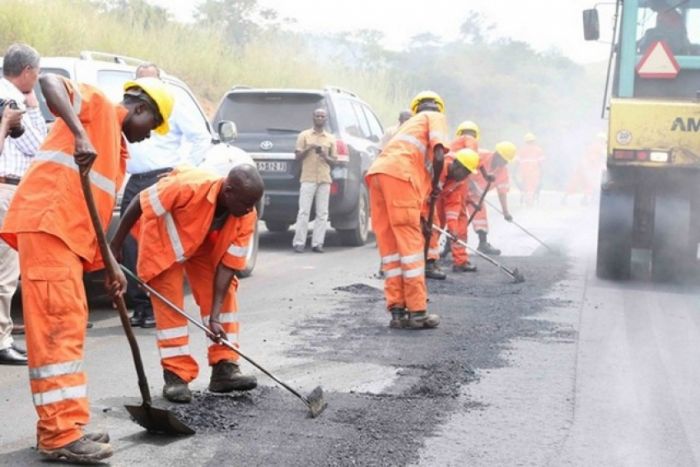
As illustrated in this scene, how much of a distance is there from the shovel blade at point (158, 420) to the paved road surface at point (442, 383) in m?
0.05

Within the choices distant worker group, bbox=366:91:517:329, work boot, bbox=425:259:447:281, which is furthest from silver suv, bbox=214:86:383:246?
distant worker group, bbox=366:91:517:329

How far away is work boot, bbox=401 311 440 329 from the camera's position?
8.34m

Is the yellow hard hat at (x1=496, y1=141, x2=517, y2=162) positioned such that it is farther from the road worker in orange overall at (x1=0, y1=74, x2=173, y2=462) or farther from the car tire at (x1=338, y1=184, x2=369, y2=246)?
the road worker in orange overall at (x1=0, y1=74, x2=173, y2=462)

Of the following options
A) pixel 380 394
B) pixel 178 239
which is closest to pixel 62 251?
pixel 178 239

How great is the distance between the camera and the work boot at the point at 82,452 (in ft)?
15.5

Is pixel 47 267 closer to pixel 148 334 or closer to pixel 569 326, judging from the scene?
pixel 148 334

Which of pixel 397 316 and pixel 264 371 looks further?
pixel 397 316

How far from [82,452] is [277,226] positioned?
35.3 feet

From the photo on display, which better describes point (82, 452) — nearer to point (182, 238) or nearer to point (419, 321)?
point (182, 238)

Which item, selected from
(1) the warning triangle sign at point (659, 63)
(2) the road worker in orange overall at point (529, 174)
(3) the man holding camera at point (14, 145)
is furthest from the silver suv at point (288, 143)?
(2) the road worker in orange overall at point (529, 174)

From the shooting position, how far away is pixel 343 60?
4341 cm

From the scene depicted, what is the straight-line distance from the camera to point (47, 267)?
474cm


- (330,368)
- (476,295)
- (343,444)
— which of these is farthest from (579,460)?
(476,295)

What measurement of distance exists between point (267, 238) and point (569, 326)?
22.7 ft
